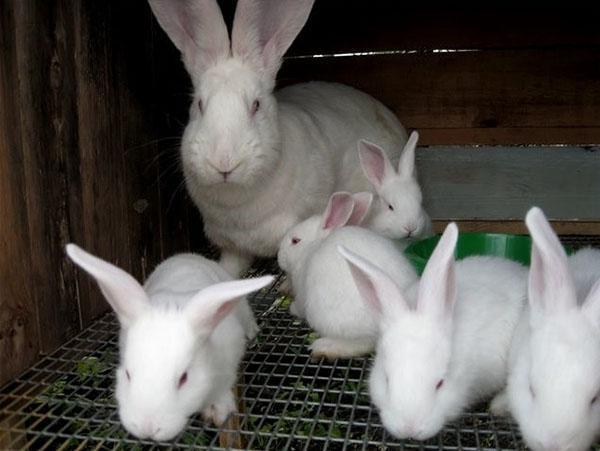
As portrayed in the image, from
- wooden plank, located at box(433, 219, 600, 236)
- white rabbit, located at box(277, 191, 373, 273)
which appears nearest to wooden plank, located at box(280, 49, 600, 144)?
wooden plank, located at box(433, 219, 600, 236)

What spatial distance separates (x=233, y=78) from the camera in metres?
3.21

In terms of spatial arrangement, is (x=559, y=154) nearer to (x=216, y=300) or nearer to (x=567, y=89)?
(x=567, y=89)

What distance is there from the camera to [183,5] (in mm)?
3219

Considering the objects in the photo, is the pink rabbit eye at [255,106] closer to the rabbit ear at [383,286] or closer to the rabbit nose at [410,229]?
the rabbit nose at [410,229]

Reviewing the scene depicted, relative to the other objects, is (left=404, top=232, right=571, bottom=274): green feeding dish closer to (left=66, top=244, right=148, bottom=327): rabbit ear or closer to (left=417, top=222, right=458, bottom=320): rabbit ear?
(left=417, top=222, right=458, bottom=320): rabbit ear

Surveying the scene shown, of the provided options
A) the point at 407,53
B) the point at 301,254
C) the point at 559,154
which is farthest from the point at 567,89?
the point at 301,254

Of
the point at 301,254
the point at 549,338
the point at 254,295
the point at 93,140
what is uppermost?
the point at 93,140

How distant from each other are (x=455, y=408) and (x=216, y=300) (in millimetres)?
739

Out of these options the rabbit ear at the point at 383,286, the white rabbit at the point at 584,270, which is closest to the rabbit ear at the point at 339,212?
the white rabbit at the point at 584,270

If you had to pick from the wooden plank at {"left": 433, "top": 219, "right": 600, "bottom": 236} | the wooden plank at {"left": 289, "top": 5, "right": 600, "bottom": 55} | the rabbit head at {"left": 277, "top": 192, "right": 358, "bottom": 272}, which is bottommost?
the wooden plank at {"left": 433, "top": 219, "right": 600, "bottom": 236}

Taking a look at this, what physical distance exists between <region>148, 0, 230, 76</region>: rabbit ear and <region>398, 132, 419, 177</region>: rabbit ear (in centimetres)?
108

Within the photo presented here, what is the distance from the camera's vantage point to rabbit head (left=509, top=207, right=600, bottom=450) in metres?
1.77

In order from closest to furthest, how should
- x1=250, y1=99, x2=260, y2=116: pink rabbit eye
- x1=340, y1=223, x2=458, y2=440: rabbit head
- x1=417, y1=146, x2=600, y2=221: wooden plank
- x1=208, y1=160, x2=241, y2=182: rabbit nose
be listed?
x1=340, y1=223, x2=458, y2=440: rabbit head → x1=208, y1=160, x2=241, y2=182: rabbit nose → x1=250, y1=99, x2=260, y2=116: pink rabbit eye → x1=417, y1=146, x2=600, y2=221: wooden plank

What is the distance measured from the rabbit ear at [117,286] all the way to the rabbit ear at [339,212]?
4.43ft
